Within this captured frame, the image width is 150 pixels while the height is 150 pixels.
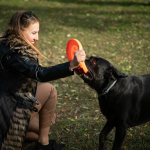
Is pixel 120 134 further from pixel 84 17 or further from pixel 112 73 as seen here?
pixel 84 17

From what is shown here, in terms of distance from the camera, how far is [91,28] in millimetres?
10297

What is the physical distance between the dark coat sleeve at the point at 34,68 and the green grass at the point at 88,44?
69.0 inches

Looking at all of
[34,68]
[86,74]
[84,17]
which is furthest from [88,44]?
[34,68]

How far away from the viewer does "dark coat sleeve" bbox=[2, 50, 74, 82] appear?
7.21ft

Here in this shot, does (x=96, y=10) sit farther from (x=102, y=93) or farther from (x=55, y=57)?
(x=102, y=93)

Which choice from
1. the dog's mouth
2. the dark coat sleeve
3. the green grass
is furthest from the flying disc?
the green grass

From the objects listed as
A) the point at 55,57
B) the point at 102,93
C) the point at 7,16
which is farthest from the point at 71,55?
the point at 7,16

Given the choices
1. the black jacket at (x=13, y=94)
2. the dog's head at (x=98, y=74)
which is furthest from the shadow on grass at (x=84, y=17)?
the black jacket at (x=13, y=94)

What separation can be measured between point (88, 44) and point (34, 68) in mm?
6315

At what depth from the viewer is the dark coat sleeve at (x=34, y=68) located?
2198 millimetres

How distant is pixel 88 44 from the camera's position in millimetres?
8383

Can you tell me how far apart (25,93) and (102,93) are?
118cm

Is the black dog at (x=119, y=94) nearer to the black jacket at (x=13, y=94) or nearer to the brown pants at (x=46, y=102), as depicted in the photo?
the brown pants at (x=46, y=102)

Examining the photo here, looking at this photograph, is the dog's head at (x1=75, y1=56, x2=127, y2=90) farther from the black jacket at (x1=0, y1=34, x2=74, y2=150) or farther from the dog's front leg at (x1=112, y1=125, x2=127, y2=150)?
the black jacket at (x1=0, y1=34, x2=74, y2=150)
